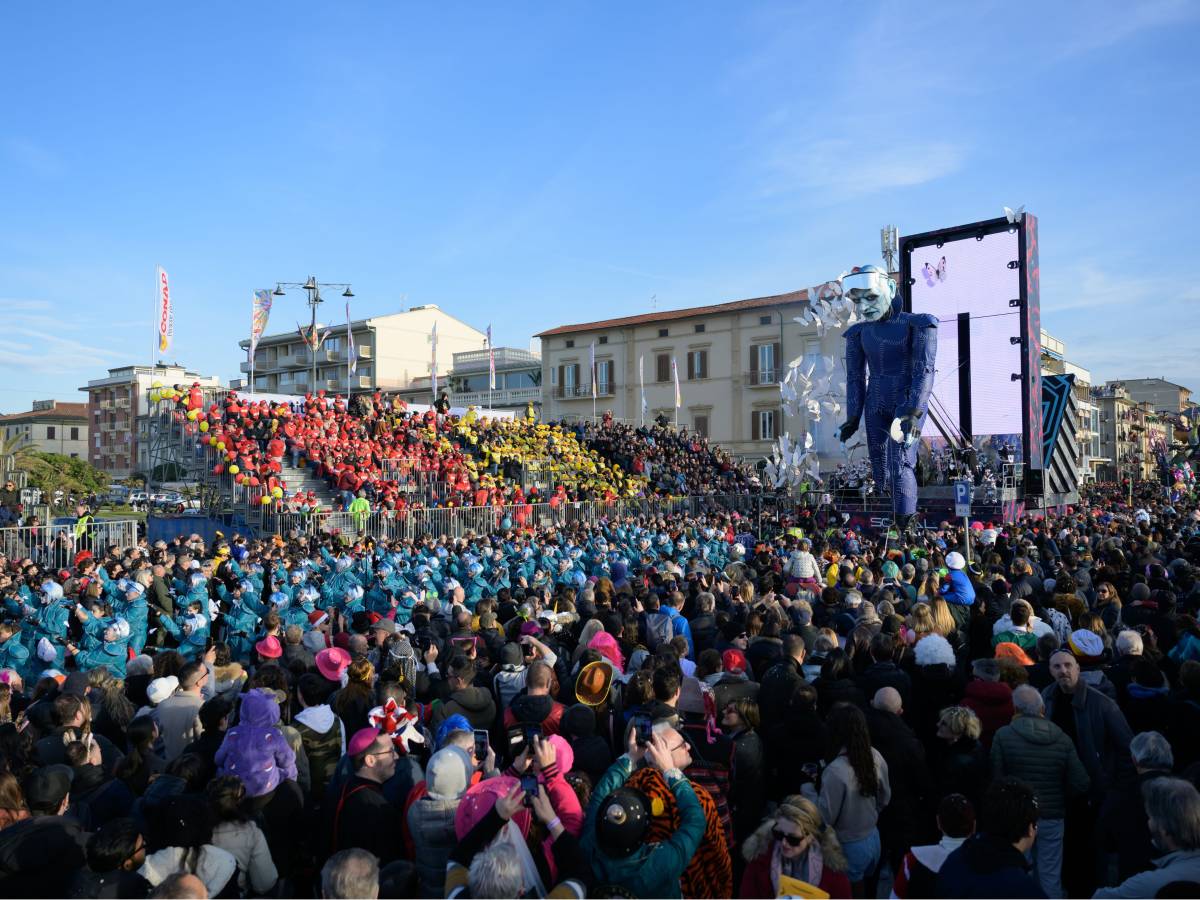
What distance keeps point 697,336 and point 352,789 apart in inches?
1641

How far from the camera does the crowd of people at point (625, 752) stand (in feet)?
10.4

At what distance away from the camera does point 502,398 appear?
52.5 m

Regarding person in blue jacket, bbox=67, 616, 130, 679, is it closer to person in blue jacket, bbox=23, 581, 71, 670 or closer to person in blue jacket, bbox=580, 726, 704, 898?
person in blue jacket, bbox=23, 581, 71, 670

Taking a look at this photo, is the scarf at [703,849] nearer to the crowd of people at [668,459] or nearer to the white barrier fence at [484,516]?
the white barrier fence at [484,516]

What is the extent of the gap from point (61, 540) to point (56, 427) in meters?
73.6

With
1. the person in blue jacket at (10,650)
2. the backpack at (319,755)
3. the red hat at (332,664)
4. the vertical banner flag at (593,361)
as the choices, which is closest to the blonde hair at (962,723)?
the backpack at (319,755)

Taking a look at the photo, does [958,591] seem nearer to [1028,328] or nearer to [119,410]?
[1028,328]

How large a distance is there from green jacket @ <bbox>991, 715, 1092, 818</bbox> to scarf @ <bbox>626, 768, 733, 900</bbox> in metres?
1.64

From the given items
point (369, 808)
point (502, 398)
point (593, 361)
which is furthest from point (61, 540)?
point (502, 398)

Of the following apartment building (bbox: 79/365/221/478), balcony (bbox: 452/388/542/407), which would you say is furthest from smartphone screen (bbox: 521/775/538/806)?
apartment building (bbox: 79/365/221/478)

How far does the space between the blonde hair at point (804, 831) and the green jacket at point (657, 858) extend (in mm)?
228

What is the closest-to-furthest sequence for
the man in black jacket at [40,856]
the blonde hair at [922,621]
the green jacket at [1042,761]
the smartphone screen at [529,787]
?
the man in black jacket at [40,856]
the smartphone screen at [529,787]
the green jacket at [1042,761]
the blonde hair at [922,621]

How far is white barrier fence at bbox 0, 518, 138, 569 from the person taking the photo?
15977 millimetres

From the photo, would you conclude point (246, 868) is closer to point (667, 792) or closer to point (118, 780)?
point (118, 780)
